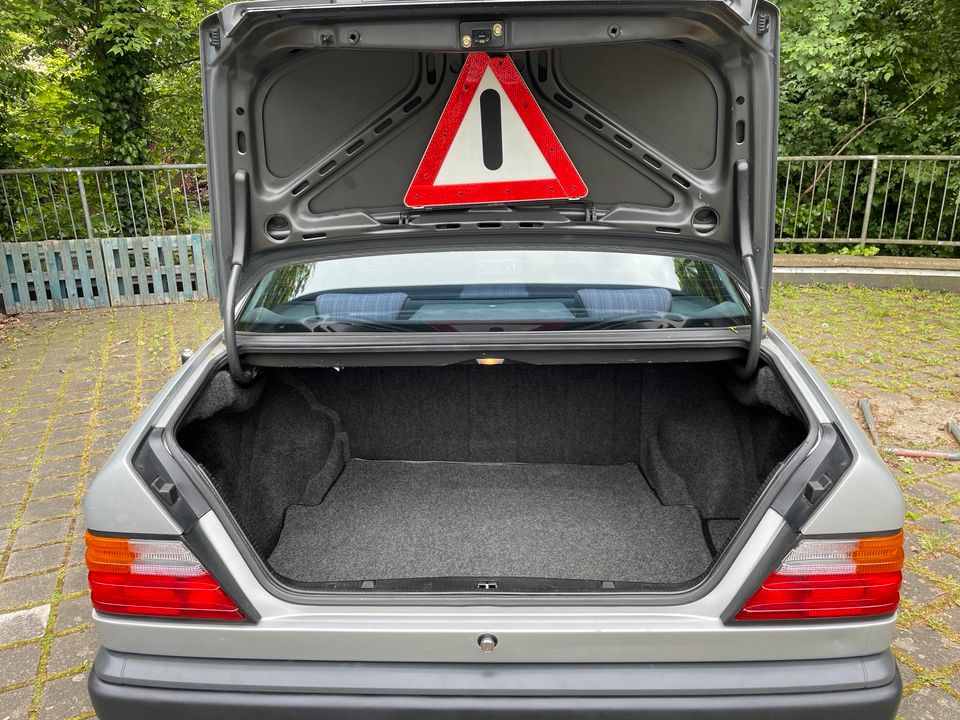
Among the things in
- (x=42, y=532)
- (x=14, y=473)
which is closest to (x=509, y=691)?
(x=42, y=532)

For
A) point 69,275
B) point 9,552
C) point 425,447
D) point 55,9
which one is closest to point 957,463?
point 425,447

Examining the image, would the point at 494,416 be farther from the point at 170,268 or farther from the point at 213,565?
the point at 170,268

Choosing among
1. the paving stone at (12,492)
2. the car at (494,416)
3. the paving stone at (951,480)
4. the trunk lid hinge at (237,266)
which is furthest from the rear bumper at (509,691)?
the paving stone at (12,492)

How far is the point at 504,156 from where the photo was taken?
7.20 feet

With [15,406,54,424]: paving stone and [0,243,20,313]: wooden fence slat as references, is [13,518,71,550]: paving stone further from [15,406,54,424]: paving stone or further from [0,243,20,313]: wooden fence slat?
[0,243,20,313]: wooden fence slat

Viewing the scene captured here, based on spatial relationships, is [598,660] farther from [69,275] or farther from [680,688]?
[69,275]

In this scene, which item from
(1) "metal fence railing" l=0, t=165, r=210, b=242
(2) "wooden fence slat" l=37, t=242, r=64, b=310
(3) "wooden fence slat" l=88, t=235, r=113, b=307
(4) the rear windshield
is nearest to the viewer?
(4) the rear windshield

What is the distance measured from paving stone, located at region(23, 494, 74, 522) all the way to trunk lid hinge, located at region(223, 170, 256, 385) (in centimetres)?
202

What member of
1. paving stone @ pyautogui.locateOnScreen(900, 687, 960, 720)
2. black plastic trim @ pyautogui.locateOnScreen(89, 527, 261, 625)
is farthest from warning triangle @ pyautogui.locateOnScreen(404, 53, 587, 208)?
paving stone @ pyautogui.locateOnScreen(900, 687, 960, 720)

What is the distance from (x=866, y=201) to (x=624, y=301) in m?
8.44

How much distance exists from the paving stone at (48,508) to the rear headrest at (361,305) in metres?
2.28

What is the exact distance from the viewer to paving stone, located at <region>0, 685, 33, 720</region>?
2.39m

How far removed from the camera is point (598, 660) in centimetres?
161

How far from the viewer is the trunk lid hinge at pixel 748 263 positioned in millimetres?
2070
